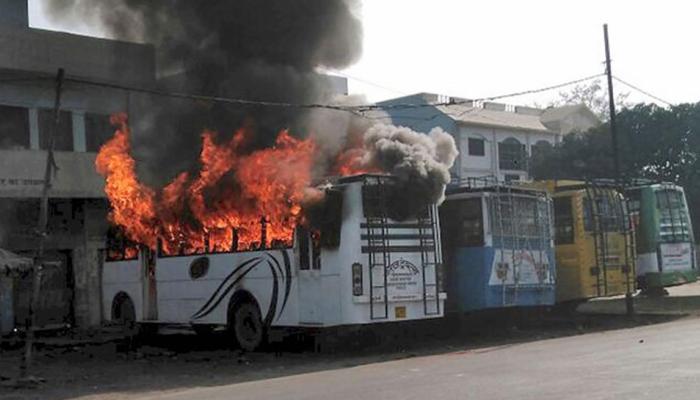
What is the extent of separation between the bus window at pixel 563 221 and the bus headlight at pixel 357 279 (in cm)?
657

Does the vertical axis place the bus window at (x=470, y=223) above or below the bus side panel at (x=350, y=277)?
above

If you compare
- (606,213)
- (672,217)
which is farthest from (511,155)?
(606,213)

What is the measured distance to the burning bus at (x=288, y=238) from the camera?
13.7 m

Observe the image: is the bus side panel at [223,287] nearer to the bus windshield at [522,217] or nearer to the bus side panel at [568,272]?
the bus windshield at [522,217]

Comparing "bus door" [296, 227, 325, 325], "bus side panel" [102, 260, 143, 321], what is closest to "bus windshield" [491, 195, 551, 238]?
"bus door" [296, 227, 325, 325]

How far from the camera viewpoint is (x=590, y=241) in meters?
18.3

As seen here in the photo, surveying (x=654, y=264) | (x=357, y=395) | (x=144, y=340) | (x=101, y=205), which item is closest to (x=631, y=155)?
(x=654, y=264)

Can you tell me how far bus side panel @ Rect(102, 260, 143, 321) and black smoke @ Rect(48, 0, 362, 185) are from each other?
1.91m

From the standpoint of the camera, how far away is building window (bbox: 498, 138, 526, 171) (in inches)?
2019

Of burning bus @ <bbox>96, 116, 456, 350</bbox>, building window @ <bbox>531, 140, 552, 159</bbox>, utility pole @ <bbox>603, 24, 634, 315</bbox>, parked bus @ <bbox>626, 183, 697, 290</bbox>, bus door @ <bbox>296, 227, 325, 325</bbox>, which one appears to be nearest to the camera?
burning bus @ <bbox>96, 116, 456, 350</bbox>

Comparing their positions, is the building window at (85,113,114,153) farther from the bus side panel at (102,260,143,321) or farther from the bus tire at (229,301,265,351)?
the bus tire at (229,301,265,351)

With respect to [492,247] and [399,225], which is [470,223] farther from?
[399,225]

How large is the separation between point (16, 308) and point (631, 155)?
31.7 m

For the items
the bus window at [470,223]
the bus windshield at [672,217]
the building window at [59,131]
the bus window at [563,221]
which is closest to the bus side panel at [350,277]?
the bus window at [470,223]
